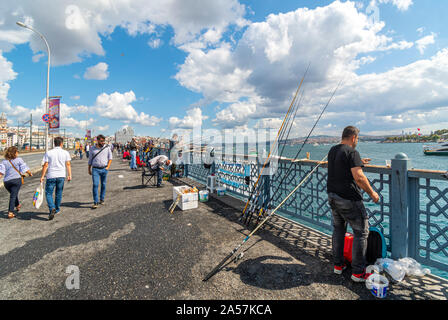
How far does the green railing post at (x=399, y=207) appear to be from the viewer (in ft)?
10.2

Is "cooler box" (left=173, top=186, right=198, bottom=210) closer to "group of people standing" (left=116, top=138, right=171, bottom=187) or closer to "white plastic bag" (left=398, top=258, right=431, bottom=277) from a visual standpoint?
"group of people standing" (left=116, top=138, right=171, bottom=187)

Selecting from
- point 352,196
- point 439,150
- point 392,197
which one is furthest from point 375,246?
point 439,150

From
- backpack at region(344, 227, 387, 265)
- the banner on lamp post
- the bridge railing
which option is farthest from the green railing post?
the banner on lamp post

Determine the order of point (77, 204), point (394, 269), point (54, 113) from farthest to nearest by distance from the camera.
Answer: point (54, 113) < point (77, 204) < point (394, 269)

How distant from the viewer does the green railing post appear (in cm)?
312

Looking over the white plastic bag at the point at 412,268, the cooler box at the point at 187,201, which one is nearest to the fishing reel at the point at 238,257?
the white plastic bag at the point at 412,268

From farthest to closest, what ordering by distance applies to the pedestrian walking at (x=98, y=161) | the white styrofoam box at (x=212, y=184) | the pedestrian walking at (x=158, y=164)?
the pedestrian walking at (x=158, y=164)
the white styrofoam box at (x=212, y=184)
the pedestrian walking at (x=98, y=161)

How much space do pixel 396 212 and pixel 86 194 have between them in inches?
369

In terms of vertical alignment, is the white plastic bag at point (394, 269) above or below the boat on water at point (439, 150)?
below

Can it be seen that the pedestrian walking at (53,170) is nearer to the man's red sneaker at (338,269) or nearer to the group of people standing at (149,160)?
the group of people standing at (149,160)

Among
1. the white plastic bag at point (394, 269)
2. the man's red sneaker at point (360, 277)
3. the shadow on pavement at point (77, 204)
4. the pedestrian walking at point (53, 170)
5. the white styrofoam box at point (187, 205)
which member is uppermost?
the pedestrian walking at point (53, 170)

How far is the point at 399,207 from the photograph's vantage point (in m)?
3.16

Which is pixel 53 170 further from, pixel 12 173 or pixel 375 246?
pixel 375 246

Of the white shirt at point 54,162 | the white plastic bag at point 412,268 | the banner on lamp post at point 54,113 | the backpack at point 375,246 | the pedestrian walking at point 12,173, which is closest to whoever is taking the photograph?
the white plastic bag at point 412,268
